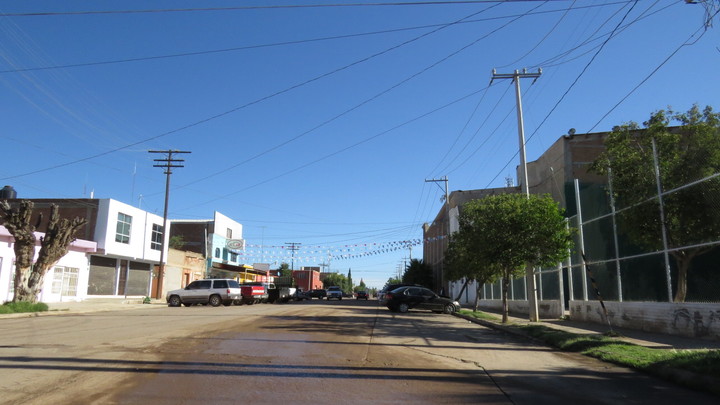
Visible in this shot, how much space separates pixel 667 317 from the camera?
13.2 meters

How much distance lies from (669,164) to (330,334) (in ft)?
35.0

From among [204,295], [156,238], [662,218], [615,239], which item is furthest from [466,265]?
[156,238]

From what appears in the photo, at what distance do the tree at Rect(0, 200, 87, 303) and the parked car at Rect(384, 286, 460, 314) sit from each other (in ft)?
54.3

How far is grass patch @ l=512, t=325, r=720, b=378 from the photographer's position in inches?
302

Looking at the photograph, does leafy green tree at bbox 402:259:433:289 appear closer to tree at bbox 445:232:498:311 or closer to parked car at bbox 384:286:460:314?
tree at bbox 445:232:498:311

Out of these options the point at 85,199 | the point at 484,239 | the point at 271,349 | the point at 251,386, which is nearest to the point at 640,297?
the point at 484,239

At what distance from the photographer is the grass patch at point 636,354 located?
7665 millimetres

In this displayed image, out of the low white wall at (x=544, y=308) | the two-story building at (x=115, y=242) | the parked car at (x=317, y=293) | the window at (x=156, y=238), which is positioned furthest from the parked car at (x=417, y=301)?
the parked car at (x=317, y=293)

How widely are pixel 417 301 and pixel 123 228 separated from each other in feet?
74.2

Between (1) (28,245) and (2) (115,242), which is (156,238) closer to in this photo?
(2) (115,242)

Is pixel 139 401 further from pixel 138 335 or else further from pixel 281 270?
pixel 281 270

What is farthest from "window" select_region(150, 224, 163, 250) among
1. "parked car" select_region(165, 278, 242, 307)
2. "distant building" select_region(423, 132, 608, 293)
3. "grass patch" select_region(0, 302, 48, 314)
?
"distant building" select_region(423, 132, 608, 293)

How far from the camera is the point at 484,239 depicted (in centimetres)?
1794

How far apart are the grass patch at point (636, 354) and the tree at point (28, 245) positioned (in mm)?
20940
